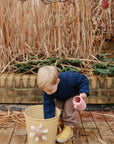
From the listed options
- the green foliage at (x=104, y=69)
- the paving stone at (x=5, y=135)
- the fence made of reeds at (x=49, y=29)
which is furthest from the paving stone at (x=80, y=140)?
the fence made of reeds at (x=49, y=29)

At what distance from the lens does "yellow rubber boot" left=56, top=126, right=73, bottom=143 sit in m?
1.97

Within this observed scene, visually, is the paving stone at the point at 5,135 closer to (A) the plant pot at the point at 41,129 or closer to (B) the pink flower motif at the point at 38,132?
(A) the plant pot at the point at 41,129

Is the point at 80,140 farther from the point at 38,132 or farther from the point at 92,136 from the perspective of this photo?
the point at 38,132

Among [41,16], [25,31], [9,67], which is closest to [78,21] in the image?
[41,16]

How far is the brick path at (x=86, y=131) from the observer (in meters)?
1.99

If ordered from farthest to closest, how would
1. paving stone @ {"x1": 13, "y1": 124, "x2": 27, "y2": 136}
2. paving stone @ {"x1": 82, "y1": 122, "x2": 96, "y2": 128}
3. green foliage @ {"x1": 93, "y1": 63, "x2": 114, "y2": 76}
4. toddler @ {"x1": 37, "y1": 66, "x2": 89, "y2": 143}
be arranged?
green foliage @ {"x1": 93, "y1": 63, "x2": 114, "y2": 76} < paving stone @ {"x1": 82, "y1": 122, "x2": 96, "y2": 128} < paving stone @ {"x1": 13, "y1": 124, "x2": 27, "y2": 136} < toddler @ {"x1": 37, "y1": 66, "x2": 89, "y2": 143}

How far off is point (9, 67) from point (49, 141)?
4.56 feet

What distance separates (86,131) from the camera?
2.16 m

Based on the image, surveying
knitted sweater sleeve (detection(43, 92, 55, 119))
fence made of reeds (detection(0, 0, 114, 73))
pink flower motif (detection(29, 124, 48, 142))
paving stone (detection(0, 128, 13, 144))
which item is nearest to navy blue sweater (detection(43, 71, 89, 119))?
knitted sweater sleeve (detection(43, 92, 55, 119))

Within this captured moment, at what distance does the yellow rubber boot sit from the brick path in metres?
0.04

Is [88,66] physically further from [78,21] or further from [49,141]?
[49,141]

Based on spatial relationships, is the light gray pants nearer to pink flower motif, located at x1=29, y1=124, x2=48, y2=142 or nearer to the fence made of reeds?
pink flower motif, located at x1=29, y1=124, x2=48, y2=142

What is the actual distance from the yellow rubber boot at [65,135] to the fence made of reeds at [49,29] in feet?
4.09

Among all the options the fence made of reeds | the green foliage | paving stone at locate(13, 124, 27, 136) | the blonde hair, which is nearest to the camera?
the blonde hair
